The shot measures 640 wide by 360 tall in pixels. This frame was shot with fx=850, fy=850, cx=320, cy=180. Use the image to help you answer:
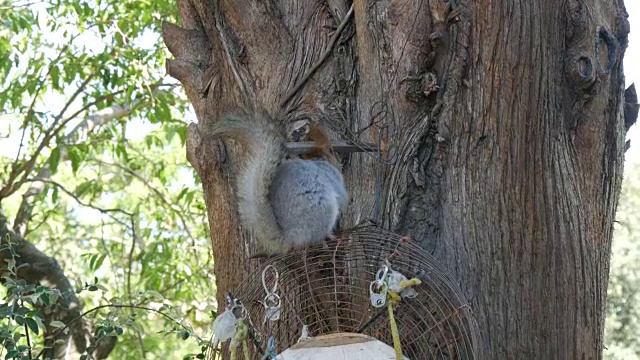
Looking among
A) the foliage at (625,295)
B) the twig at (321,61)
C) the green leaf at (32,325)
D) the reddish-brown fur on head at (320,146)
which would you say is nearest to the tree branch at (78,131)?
the green leaf at (32,325)

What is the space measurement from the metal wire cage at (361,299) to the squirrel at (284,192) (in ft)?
0.18

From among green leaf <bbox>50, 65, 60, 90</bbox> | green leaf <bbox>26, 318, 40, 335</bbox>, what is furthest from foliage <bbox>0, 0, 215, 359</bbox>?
green leaf <bbox>26, 318, 40, 335</bbox>

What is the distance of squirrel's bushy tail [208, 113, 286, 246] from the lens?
1905mm

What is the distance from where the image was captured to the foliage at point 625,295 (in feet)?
17.6

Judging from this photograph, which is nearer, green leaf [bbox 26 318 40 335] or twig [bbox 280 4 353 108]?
green leaf [bbox 26 318 40 335]

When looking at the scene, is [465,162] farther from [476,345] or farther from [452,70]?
[476,345]

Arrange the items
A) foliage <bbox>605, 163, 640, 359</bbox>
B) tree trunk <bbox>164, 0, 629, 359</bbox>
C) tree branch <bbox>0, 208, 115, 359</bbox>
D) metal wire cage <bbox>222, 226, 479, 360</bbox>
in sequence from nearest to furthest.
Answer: metal wire cage <bbox>222, 226, 479, 360</bbox> < tree trunk <bbox>164, 0, 629, 359</bbox> < tree branch <bbox>0, 208, 115, 359</bbox> < foliage <bbox>605, 163, 640, 359</bbox>

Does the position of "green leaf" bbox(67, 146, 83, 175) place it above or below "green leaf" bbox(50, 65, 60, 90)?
below

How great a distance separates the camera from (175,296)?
15.2 feet

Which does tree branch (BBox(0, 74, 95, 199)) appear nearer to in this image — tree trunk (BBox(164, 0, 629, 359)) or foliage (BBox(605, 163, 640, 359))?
tree trunk (BBox(164, 0, 629, 359))

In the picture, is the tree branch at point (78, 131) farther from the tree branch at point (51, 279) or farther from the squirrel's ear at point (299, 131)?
the squirrel's ear at point (299, 131)

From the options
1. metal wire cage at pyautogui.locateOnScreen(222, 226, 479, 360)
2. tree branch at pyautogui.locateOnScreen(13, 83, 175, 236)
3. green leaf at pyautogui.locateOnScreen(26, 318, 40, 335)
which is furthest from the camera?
tree branch at pyautogui.locateOnScreen(13, 83, 175, 236)

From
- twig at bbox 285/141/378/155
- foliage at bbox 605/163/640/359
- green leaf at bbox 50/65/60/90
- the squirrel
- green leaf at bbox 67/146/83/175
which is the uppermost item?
green leaf at bbox 50/65/60/90

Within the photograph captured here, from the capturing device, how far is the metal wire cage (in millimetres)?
1848
